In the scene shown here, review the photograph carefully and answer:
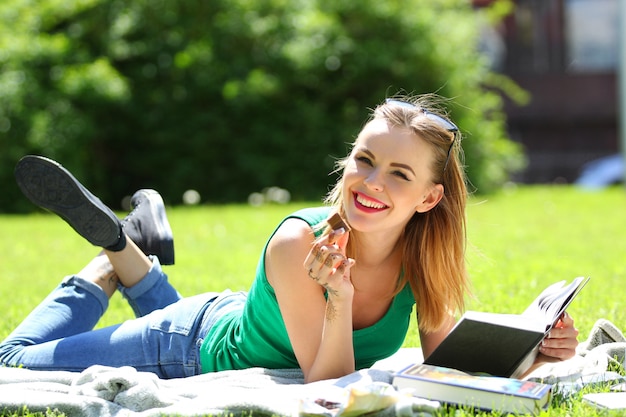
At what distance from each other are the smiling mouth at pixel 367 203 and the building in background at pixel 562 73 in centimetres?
2153

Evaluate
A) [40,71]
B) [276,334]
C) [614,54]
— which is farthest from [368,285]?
[614,54]

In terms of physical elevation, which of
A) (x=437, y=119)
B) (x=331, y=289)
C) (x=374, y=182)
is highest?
(x=437, y=119)

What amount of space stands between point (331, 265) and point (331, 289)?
114 millimetres

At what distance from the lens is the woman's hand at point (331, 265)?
3238mm

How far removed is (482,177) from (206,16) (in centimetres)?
471

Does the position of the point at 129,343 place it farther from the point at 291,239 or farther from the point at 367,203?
the point at 367,203

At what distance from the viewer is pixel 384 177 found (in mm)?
3496

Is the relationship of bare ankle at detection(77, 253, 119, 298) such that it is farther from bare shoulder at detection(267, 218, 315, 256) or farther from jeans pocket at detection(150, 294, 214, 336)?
bare shoulder at detection(267, 218, 315, 256)

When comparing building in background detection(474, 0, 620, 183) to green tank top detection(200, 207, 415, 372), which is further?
building in background detection(474, 0, 620, 183)

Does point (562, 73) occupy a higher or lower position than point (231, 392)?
higher

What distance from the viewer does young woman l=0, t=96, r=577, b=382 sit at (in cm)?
345

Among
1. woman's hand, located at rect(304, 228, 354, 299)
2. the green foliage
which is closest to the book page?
woman's hand, located at rect(304, 228, 354, 299)

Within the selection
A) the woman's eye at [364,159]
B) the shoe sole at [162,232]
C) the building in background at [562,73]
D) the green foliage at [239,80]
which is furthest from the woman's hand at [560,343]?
the building in background at [562,73]

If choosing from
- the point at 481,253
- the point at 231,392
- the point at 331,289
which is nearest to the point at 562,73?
the point at 481,253
